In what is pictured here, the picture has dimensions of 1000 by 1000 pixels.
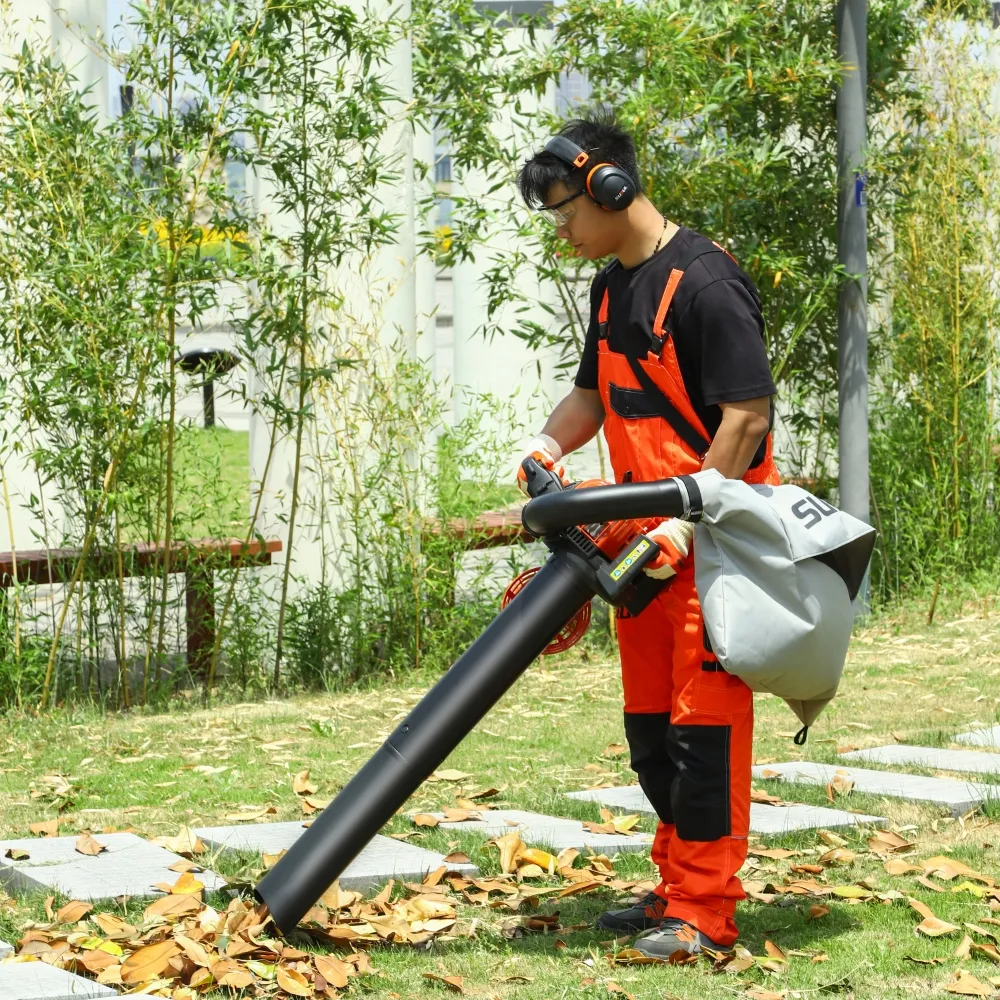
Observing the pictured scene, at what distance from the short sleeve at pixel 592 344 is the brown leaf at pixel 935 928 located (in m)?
1.52

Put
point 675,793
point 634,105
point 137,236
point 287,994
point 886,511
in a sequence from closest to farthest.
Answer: point 287,994 → point 675,793 → point 137,236 → point 634,105 → point 886,511

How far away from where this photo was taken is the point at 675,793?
11.5 feet

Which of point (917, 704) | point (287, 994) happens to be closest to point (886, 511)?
point (917, 704)

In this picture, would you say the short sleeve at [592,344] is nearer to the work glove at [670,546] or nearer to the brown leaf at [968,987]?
the work glove at [670,546]

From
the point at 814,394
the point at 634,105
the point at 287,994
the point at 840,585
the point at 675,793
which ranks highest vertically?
the point at 634,105

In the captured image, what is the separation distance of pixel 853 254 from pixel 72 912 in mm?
5902

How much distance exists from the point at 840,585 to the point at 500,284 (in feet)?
15.8

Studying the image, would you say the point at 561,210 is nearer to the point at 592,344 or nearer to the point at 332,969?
the point at 592,344

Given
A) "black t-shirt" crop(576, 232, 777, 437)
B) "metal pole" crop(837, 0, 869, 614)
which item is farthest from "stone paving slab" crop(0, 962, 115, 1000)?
"metal pole" crop(837, 0, 869, 614)

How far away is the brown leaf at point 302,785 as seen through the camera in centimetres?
516

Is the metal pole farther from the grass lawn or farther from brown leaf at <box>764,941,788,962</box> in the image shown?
brown leaf at <box>764,941,788,962</box>

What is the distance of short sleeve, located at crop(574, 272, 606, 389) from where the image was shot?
3.80 m

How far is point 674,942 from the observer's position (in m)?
3.44

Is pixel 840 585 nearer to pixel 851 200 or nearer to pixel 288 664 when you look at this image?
pixel 288 664
